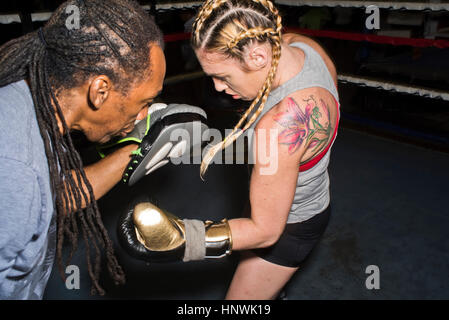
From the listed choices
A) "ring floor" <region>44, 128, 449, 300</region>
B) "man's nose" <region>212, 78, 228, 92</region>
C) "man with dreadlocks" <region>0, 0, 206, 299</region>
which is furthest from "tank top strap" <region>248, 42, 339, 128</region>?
"ring floor" <region>44, 128, 449, 300</region>

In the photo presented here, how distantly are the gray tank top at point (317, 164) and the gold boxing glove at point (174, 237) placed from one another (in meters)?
0.27

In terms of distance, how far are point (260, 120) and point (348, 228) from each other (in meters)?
1.28

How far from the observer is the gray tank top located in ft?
3.07

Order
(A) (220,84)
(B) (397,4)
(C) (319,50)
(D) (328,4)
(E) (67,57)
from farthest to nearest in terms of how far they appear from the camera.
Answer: (D) (328,4), (B) (397,4), (C) (319,50), (A) (220,84), (E) (67,57)

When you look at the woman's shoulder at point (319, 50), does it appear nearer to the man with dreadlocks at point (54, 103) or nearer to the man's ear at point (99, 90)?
the man with dreadlocks at point (54, 103)

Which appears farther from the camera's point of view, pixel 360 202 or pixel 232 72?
pixel 360 202

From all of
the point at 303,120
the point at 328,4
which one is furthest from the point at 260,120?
the point at 328,4

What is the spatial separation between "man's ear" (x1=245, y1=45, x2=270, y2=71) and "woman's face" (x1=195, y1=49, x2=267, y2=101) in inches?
0.5

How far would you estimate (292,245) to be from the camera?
1178mm

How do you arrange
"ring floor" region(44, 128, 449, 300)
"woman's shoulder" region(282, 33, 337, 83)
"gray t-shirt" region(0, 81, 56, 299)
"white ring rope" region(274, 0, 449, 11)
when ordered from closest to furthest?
1. "gray t-shirt" region(0, 81, 56, 299)
2. "woman's shoulder" region(282, 33, 337, 83)
3. "ring floor" region(44, 128, 449, 300)
4. "white ring rope" region(274, 0, 449, 11)

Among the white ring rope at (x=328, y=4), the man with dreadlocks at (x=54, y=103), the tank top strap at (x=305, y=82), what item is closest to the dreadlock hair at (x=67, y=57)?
the man with dreadlocks at (x=54, y=103)

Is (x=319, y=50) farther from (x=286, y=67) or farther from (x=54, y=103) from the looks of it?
(x=54, y=103)

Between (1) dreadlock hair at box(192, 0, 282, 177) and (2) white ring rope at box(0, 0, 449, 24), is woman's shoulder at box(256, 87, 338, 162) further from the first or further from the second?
(2) white ring rope at box(0, 0, 449, 24)
